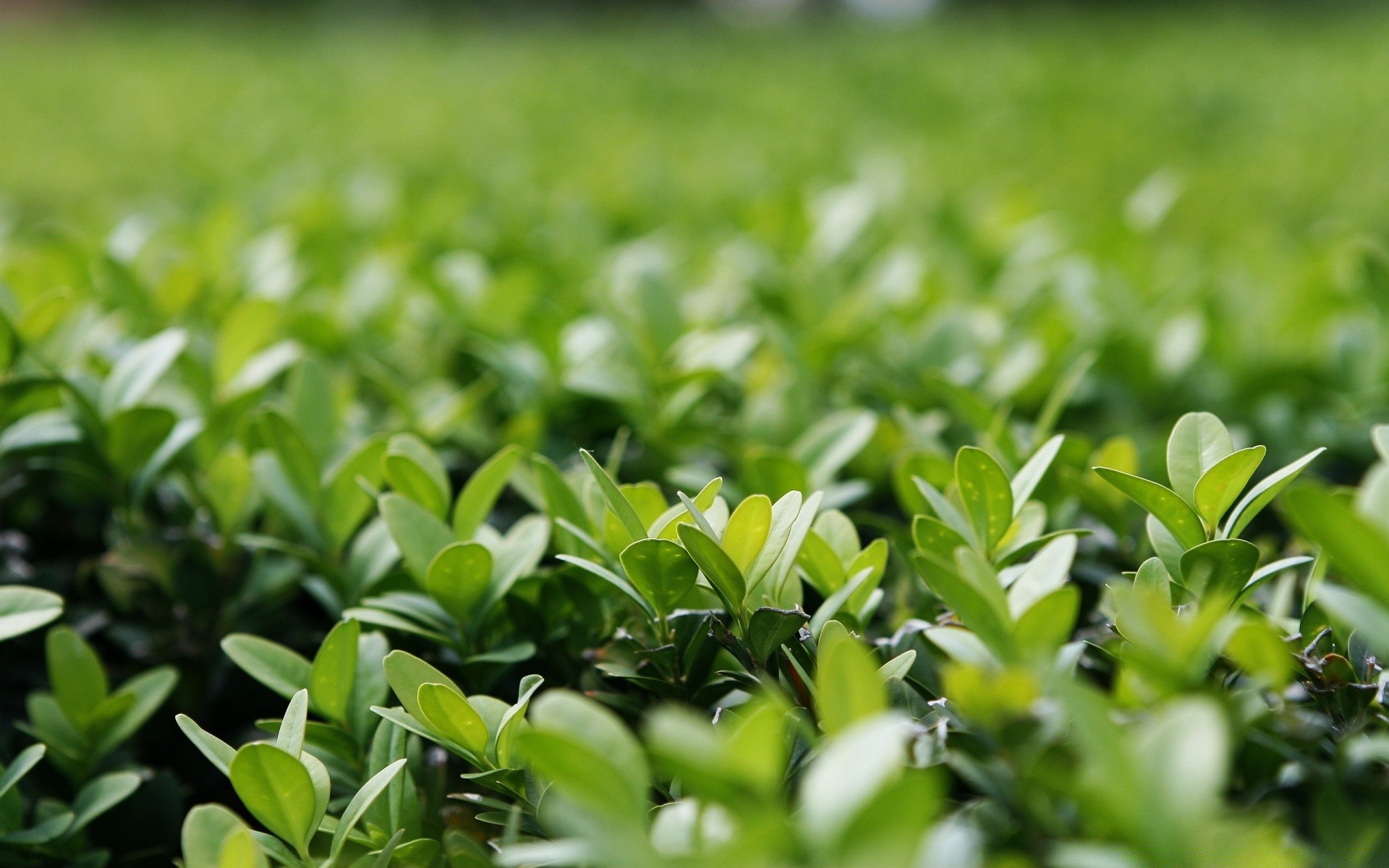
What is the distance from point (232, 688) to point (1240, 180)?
3.69m

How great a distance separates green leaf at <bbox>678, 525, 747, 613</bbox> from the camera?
1.05 meters

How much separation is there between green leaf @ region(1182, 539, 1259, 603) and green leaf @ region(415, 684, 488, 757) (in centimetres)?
74

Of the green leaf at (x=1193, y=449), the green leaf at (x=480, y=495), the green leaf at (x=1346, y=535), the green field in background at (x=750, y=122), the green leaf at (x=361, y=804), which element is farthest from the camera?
the green field in background at (x=750, y=122)

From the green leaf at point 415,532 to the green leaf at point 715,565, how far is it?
39 cm

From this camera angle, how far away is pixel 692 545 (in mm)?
1068

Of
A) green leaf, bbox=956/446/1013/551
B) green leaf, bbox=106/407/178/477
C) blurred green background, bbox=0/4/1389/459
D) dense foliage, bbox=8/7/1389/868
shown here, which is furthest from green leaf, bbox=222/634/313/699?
green leaf, bbox=956/446/1013/551

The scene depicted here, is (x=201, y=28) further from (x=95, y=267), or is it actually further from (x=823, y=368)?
(x=823, y=368)

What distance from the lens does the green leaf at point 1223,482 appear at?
1.12 m

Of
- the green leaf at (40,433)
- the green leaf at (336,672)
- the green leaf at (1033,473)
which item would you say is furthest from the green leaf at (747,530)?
the green leaf at (40,433)

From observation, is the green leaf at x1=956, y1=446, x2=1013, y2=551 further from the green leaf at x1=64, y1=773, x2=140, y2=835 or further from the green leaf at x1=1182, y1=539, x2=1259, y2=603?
the green leaf at x1=64, y1=773, x2=140, y2=835

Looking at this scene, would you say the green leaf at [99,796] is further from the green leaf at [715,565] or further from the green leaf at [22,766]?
the green leaf at [715,565]

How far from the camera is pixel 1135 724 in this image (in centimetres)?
98

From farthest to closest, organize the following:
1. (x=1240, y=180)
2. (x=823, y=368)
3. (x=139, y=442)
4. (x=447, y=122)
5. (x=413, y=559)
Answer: (x=447, y=122)
(x=1240, y=180)
(x=823, y=368)
(x=139, y=442)
(x=413, y=559)

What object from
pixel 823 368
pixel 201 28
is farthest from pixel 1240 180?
pixel 201 28
